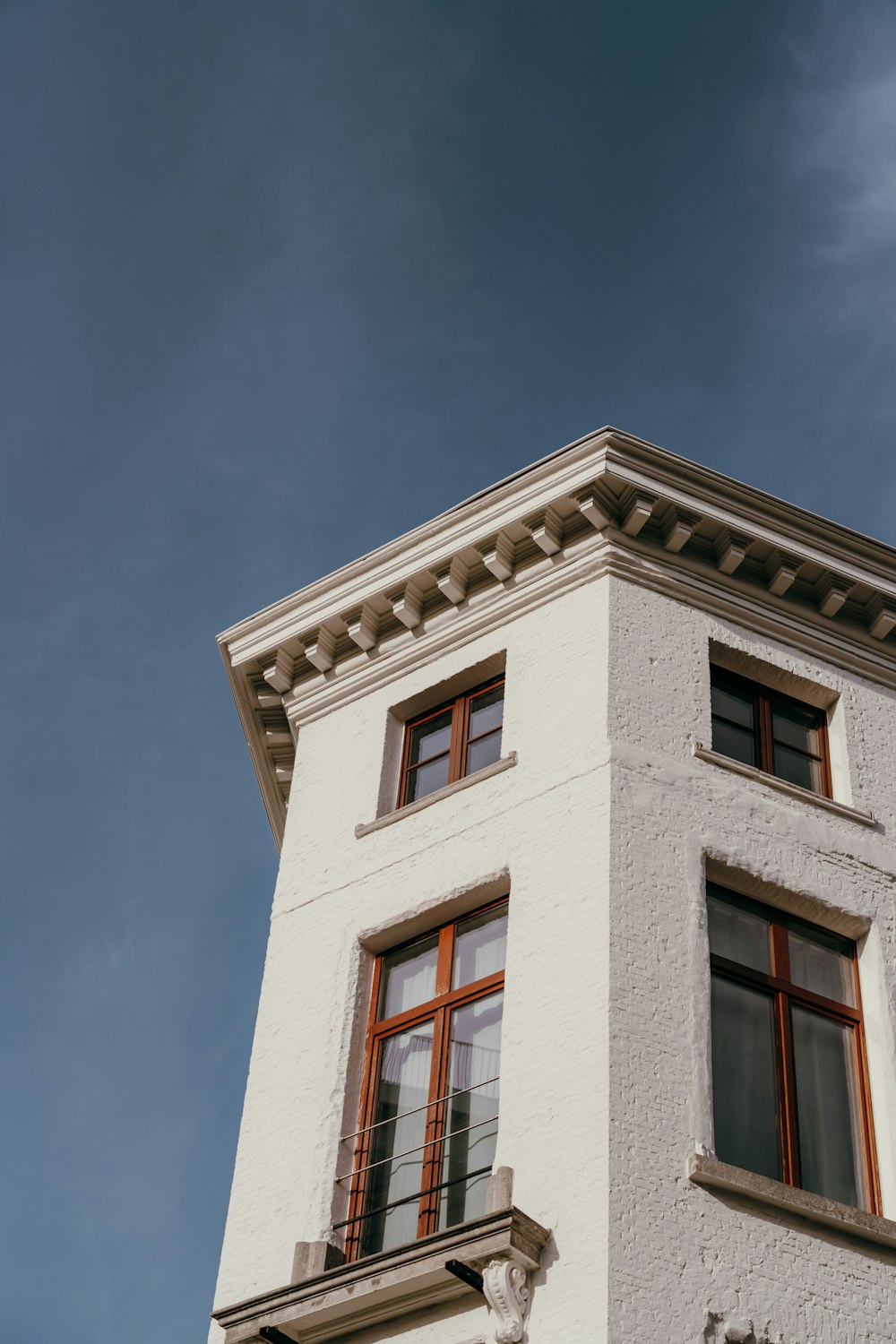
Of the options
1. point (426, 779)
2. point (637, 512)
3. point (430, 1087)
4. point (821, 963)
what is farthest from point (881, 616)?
point (430, 1087)

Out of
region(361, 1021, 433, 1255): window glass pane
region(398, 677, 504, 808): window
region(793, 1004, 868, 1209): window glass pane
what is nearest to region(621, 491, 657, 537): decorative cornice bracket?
region(398, 677, 504, 808): window

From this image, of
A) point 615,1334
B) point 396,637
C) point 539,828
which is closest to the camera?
point 615,1334

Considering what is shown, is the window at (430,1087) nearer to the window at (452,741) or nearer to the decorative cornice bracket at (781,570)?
the window at (452,741)

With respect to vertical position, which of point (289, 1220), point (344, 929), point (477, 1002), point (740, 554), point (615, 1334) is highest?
point (740, 554)

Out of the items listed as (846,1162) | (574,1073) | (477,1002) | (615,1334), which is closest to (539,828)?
(477,1002)

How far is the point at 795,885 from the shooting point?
17.7 metres

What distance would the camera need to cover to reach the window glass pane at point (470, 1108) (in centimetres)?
1592

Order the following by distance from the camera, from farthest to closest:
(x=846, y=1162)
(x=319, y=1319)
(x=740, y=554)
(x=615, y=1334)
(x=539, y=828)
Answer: (x=740, y=554), (x=539, y=828), (x=846, y=1162), (x=319, y=1319), (x=615, y=1334)

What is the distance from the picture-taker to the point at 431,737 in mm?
20703

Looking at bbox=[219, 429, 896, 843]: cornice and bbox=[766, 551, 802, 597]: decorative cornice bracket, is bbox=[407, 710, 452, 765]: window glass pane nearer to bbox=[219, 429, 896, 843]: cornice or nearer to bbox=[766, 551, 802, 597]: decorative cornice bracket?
bbox=[219, 429, 896, 843]: cornice

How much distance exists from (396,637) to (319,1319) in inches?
337

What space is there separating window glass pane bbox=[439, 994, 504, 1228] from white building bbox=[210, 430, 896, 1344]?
0.04 meters

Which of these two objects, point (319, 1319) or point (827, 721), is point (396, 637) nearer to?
point (827, 721)

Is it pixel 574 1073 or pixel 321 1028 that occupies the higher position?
pixel 321 1028
